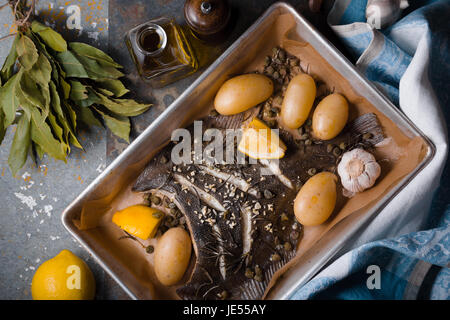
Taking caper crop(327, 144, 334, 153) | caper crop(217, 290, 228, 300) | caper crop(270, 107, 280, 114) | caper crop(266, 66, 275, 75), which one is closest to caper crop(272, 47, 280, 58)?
caper crop(266, 66, 275, 75)

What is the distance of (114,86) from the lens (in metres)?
0.93

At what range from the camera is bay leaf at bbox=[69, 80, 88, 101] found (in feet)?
2.89

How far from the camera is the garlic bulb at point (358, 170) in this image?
84cm

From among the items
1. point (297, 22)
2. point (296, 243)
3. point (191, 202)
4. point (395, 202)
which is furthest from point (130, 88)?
point (395, 202)

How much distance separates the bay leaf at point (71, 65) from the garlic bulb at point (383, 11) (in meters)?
0.68

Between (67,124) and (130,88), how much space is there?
188 millimetres

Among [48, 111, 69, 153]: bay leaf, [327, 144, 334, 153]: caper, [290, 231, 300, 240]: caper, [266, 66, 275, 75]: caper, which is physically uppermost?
[266, 66, 275, 75]: caper

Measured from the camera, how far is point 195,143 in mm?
913

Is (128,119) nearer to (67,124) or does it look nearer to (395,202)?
(67,124)

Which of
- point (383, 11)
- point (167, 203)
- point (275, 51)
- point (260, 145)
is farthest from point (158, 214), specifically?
point (383, 11)

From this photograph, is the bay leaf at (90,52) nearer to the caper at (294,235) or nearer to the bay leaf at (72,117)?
the bay leaf at (72,117)

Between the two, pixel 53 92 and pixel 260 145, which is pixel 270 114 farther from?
pixel 53 92

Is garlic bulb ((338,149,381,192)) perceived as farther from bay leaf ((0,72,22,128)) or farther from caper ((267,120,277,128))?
bay leaf ((0,72,22,128))

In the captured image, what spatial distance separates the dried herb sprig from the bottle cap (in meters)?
0.23
